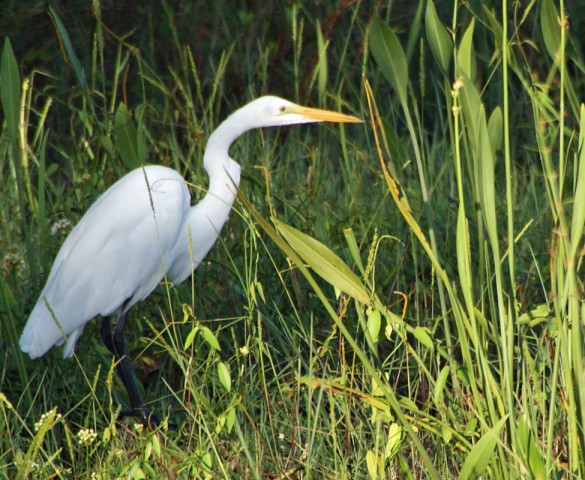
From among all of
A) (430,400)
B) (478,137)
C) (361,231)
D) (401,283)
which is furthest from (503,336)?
(361,231)

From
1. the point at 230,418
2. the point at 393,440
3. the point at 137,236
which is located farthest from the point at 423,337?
the point at 137,236

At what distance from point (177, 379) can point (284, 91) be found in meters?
2.05

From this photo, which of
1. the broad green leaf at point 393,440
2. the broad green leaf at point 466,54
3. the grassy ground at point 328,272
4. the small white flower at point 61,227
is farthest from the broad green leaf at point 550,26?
the small white flower at point 61,227

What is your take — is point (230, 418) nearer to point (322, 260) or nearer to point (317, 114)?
point (322, 260)

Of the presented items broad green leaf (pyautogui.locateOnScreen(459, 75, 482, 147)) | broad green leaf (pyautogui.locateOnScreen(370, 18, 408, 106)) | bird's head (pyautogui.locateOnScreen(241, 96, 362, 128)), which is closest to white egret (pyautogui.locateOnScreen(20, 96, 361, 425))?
bird's head (pyautogui.locateOnScreen(241, 96, 362, 128))

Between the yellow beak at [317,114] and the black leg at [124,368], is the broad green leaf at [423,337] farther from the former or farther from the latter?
the yellow beak at [317,114]

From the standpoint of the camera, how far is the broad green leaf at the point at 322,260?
1256 millimetres

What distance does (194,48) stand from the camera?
13.5ft

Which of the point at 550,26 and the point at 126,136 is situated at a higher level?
the point at 550,26

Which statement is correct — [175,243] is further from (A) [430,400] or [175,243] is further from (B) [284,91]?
(B) [284,91]

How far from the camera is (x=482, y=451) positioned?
1248 mm

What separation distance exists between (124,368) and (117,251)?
1.19ft

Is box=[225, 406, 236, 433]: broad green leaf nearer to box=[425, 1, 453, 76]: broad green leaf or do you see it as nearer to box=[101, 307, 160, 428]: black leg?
box=[425, 1, 453, 76]: broad green leaf

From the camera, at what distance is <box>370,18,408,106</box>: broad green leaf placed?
4.47 ft
